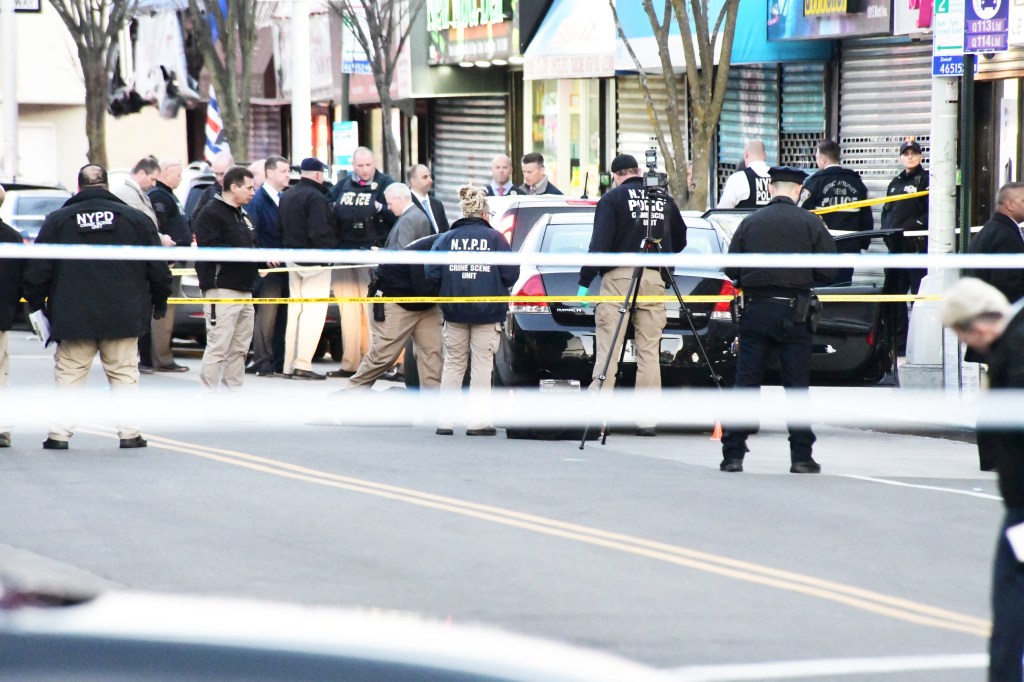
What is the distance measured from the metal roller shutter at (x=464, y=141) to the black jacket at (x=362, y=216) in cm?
1327

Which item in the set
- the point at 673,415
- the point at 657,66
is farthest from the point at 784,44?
the point at 673,415

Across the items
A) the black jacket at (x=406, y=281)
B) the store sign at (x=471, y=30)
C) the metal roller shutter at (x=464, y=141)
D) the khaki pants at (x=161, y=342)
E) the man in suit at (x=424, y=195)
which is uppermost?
the store sign at (x=471, y=30)

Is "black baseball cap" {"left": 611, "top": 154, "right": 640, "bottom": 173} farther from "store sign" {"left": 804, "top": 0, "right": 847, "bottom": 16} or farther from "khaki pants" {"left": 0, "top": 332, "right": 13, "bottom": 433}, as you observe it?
"store sign" {"left": 804, "top": 0, "right": 847, "bottom": 16}

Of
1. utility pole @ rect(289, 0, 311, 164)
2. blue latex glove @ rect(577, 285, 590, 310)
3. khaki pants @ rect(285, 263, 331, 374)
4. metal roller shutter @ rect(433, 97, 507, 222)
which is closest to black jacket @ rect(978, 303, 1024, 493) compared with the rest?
blue latex glove @ rect(577, 285, 590, 310)

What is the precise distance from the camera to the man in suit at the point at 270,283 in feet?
55.0

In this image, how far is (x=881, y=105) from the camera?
20.2 meters

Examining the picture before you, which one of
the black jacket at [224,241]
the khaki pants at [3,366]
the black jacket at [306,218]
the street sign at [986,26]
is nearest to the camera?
the khaki pants at [3,366]

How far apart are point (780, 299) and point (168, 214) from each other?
7.80 meters

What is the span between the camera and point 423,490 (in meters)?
10.4

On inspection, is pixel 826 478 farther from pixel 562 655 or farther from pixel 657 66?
pixel 657 66

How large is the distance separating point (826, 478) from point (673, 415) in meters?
2.52

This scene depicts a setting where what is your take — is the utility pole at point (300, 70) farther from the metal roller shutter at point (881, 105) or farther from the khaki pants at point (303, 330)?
the khaki pants at point (303, 330)

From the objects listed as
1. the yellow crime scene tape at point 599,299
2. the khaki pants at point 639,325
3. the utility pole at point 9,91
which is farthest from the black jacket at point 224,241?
the utility pole at point 9,91

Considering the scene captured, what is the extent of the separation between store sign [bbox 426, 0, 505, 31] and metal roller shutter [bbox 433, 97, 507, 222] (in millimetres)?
1683
